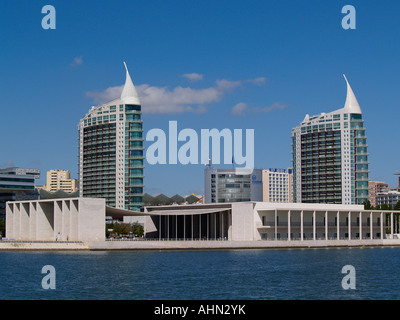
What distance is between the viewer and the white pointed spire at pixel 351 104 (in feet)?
625

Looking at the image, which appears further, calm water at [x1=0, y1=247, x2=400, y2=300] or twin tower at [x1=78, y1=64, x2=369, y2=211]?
twin tower at [x1=78, y1=64, x2=369, y2=211]

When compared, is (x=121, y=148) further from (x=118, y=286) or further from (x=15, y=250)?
(x=118, y=286)

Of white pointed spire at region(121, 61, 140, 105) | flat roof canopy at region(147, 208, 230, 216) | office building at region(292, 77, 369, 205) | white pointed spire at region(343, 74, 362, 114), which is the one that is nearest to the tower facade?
white pointed spire at region(121, 61, 140, 105)

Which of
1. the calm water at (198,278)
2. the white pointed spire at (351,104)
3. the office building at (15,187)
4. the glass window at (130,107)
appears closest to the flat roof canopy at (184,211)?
the calm water at (198,278)

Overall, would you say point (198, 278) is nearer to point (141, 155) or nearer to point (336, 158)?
point (141, 155)

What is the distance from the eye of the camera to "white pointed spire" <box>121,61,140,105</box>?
186 m

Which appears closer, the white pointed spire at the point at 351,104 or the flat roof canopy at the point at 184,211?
the flat roof canopy at the point at 184,211

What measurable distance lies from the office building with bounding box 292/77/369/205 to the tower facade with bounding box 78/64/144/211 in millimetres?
49322

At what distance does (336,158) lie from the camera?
189 meters

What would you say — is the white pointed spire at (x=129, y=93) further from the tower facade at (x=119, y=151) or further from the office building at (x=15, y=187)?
the office building at (x=15, y=187)

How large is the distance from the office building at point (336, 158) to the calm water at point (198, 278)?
106665mm

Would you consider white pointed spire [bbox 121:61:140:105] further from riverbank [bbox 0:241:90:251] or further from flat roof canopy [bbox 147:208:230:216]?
riverbank [bbox 0:241:90:251]
